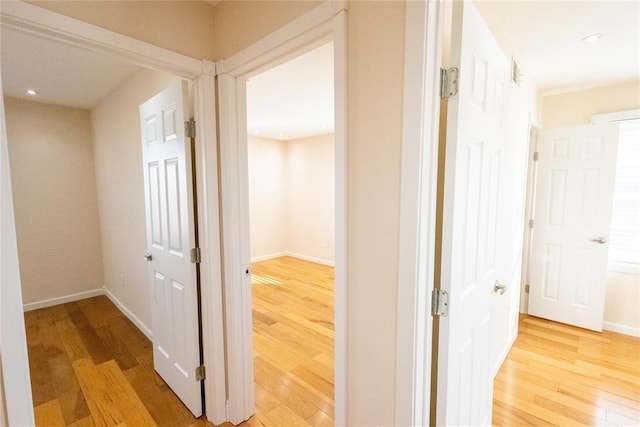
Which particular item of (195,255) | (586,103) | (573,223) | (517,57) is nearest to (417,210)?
(195,255)

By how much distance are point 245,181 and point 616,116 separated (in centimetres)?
350

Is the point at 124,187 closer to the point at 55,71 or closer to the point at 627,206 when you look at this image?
the point at 55,71

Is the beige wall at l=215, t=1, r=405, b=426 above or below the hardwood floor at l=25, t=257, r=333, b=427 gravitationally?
above

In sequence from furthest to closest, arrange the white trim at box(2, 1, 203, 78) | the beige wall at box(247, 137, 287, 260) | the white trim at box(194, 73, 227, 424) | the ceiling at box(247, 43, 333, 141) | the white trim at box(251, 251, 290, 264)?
the white trim at box(251, 251, 290, 264) < the beige wall at box(247, 137, 287, 260) < the ceiling at box(247, 43, 333, 141) < the white trim at box(194, 73, 227, 424) < the white trim at box(2, 1, 203, 78)

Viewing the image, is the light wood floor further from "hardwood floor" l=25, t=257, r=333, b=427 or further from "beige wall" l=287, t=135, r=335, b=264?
"beige wall" l=287, t=135, r=335, b=264

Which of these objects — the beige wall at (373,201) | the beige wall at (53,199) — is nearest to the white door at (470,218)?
the beige wall at (373,201)

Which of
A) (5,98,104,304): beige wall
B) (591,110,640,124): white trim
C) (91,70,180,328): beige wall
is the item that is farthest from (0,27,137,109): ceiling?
(591,110,640,124): white trim

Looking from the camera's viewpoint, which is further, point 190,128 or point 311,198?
point 311,198

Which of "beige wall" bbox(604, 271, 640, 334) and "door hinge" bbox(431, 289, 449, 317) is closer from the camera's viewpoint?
"door hinge" bbox(431, 289, 449, 317)

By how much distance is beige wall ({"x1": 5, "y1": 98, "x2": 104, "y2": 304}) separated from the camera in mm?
3223

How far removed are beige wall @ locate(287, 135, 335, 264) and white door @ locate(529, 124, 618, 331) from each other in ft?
9.70

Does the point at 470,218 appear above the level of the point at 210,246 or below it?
above

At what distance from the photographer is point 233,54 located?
1.53 m

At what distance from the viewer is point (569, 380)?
2139 mm
